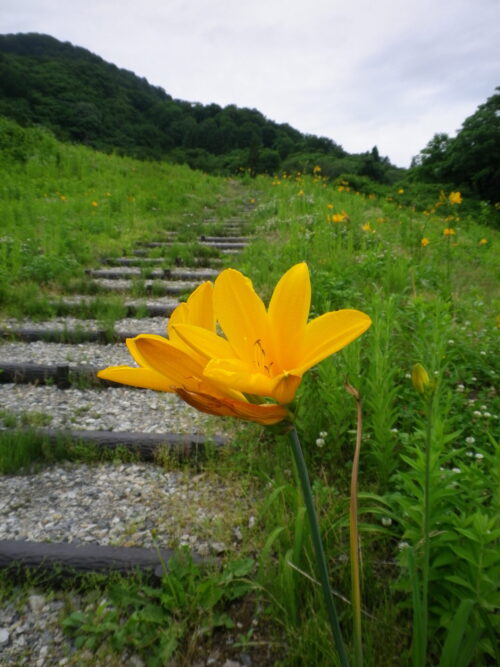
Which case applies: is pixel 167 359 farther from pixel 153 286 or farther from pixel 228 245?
pixel 228 245

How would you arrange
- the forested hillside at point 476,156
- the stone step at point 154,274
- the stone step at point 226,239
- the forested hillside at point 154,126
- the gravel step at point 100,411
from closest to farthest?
1. the gravel step at point 100,411
2. the stone step at point 154,274
3. the stone step at point 226,239
4. the forested hillside at point 476,156
5. the forested hillside at point 154,126

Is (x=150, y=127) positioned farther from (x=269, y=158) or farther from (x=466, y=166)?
(x=466, y=166)

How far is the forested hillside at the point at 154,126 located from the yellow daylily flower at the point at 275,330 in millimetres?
17564

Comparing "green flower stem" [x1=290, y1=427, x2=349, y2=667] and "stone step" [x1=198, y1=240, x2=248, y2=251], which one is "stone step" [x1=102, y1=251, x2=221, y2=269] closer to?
"stone step" [x1=198, y1=240, x2=248, y2=251]

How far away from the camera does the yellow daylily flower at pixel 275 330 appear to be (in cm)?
47

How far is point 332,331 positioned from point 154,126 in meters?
33.6

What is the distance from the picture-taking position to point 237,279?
57 cm

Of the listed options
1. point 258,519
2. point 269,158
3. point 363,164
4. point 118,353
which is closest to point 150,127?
point 269,158

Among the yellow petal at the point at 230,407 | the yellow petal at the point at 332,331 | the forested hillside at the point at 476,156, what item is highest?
the forested hillside at the point at 476,156

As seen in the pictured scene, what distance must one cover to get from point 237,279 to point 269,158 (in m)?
23.4

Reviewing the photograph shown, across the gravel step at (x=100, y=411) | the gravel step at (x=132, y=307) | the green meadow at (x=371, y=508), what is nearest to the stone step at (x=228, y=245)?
the green meadow at (x=371, y=508)

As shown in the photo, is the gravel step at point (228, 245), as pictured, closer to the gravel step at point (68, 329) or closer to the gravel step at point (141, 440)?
the gravel step at point (68, 329)

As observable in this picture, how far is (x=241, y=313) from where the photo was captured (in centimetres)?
58

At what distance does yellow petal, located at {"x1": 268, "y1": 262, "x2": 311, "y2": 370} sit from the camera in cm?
54
